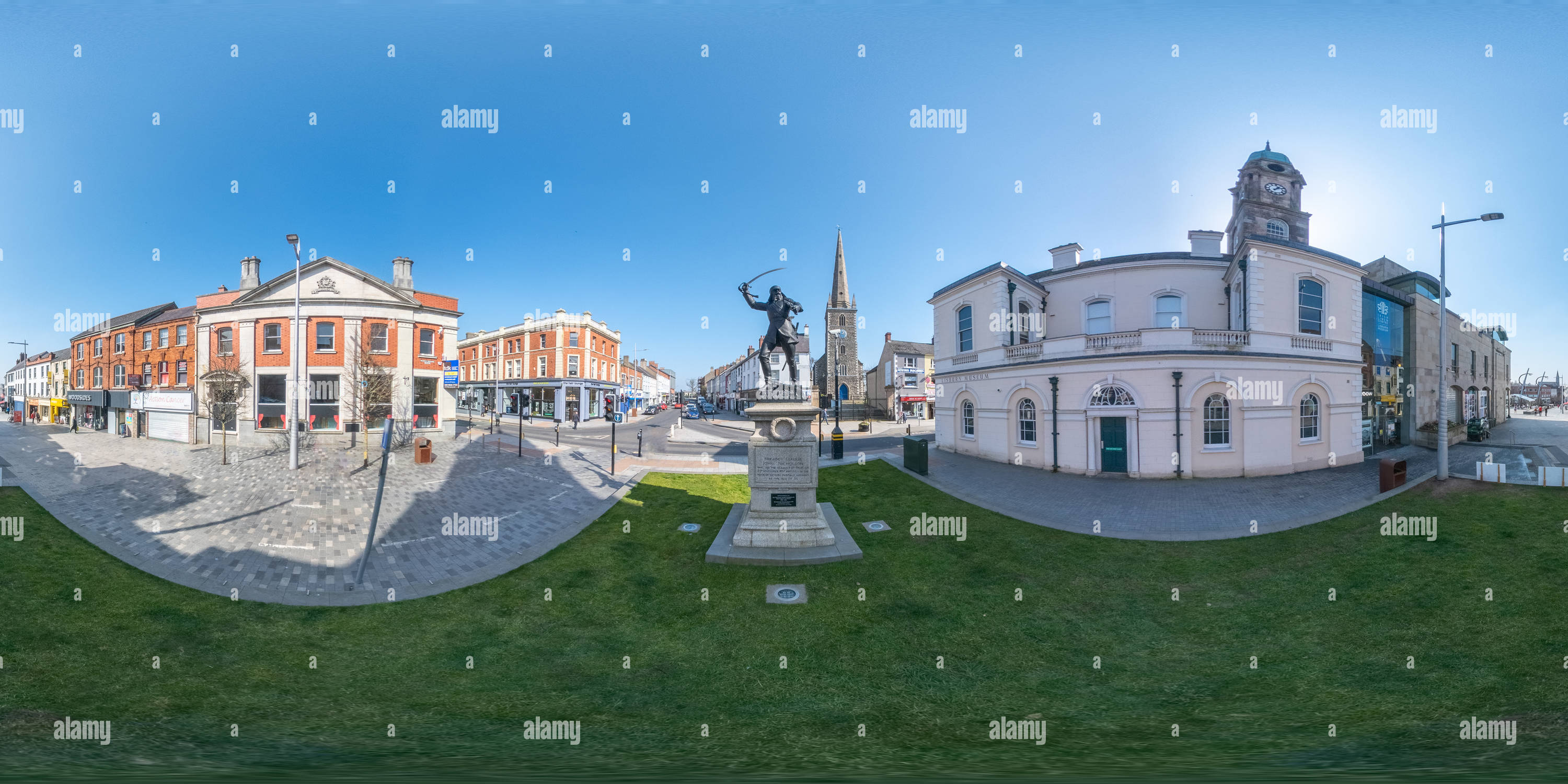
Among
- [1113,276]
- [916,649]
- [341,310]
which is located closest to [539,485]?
[916,649]

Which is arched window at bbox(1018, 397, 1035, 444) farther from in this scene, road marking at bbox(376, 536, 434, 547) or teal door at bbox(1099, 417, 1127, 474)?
road marking at bbox(376, 536, 434, 547)

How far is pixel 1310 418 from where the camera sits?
677 inches

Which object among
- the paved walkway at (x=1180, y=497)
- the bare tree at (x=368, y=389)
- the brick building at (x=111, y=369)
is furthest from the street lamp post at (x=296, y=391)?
the paved walkway at (x=1180, y=497)

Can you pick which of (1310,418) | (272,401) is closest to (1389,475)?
(1310,418)

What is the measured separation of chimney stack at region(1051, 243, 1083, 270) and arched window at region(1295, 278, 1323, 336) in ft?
22.3

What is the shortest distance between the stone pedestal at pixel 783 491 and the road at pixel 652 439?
11175mm

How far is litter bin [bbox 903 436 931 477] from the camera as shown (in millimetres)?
16656

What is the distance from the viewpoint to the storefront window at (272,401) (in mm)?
23406

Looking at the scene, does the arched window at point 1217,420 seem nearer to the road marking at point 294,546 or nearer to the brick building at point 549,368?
the road marking at point 294,546

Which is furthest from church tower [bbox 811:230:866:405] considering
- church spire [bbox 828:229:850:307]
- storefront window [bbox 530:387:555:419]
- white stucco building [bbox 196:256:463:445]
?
white stucco building [bbox 196:256:463:445]

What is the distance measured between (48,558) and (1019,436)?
22.1 metres

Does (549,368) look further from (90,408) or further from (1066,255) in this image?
(1066,255)

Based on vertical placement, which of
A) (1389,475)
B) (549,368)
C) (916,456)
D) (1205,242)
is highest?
(1205,242)

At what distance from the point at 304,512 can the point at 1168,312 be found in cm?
2527
